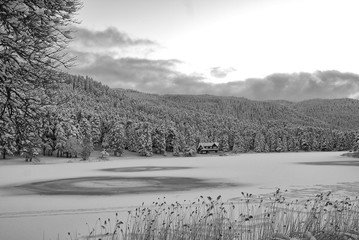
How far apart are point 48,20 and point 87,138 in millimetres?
78296

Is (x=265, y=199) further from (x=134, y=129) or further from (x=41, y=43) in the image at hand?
(x=134, y=129)

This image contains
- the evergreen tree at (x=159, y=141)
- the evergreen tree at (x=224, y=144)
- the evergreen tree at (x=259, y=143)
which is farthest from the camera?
the evergreen tree at (x=259, y=143)

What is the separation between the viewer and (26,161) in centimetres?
6775

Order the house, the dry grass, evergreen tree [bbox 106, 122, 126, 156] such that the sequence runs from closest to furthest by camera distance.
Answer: the dry grass < evergreen tree [bbox 106, 122, 126, 156] < the house

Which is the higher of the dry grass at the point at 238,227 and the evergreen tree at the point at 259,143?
the evergreen tree at the point at 259,143

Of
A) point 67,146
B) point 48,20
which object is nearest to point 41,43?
point 48,20

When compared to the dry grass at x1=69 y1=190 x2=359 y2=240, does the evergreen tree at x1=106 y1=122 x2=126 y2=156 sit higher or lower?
higher

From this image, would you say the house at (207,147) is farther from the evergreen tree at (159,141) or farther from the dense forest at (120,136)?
the evergreen tree at (159,141)

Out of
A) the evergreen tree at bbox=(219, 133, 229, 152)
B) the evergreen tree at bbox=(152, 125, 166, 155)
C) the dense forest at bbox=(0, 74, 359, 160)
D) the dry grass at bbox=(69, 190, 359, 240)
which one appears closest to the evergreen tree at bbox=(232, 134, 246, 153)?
the dense forest at bbox=(0, 74, 359, 160)

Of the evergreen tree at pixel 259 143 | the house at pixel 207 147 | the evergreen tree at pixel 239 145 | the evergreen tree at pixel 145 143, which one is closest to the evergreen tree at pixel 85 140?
the evergreen tree at pixel 145 143

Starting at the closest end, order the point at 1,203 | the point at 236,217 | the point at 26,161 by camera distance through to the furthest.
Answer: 1. the point at 236,217
2. the point at 1,203
3. the point at 26,161

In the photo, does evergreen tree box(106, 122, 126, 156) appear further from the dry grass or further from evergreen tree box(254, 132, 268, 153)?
the dry grass

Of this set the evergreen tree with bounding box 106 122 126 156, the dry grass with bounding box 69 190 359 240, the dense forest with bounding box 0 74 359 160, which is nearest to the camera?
the dry grass with bounding box 69 190 359 240

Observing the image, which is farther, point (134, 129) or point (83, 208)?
point (134, 129)
